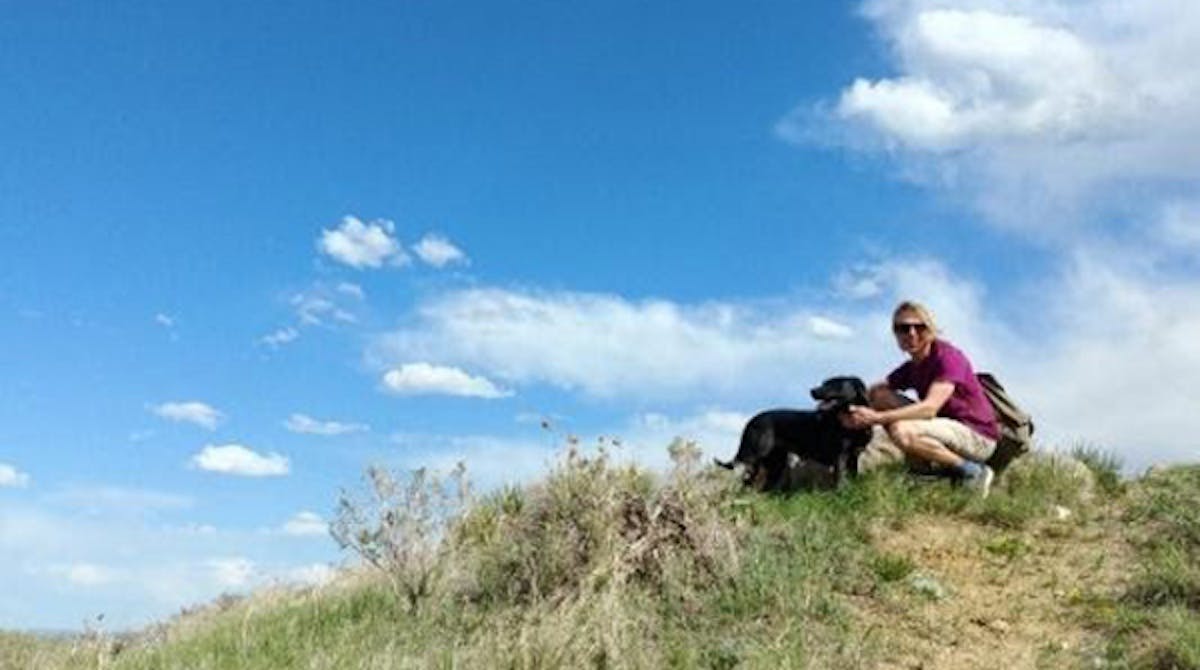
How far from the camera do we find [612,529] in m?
9.84

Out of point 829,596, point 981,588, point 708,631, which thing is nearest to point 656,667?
point 708,631

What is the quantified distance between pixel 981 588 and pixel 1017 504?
5.18 ft

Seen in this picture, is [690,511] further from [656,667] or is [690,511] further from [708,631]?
[656,667]

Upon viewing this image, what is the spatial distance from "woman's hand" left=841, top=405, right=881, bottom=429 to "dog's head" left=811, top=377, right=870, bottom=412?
8 cm

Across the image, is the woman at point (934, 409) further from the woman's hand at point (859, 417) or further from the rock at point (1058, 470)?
the rock at point (1058, 470)

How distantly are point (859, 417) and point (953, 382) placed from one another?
88 centimetres

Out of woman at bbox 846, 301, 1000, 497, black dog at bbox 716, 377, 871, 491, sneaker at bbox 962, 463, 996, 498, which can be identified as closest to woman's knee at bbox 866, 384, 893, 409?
woman at bbox 846, 301, 1000, 497

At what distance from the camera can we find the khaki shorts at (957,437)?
11336 mm

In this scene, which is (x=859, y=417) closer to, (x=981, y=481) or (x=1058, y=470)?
(x=981, y=481)

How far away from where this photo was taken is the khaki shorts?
11336mm

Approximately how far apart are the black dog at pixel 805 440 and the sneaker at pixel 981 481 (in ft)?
2.86

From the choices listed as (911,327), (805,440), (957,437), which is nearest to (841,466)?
(805,440)

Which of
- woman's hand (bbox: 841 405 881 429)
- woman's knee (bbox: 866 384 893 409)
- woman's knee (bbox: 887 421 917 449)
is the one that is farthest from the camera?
woman's knee (bbox: 866 384 893 409)

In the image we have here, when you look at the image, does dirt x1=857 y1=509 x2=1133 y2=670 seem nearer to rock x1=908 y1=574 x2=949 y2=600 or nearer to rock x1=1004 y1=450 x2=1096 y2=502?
rock x1=908 y1=574 x2=949 y2=600
